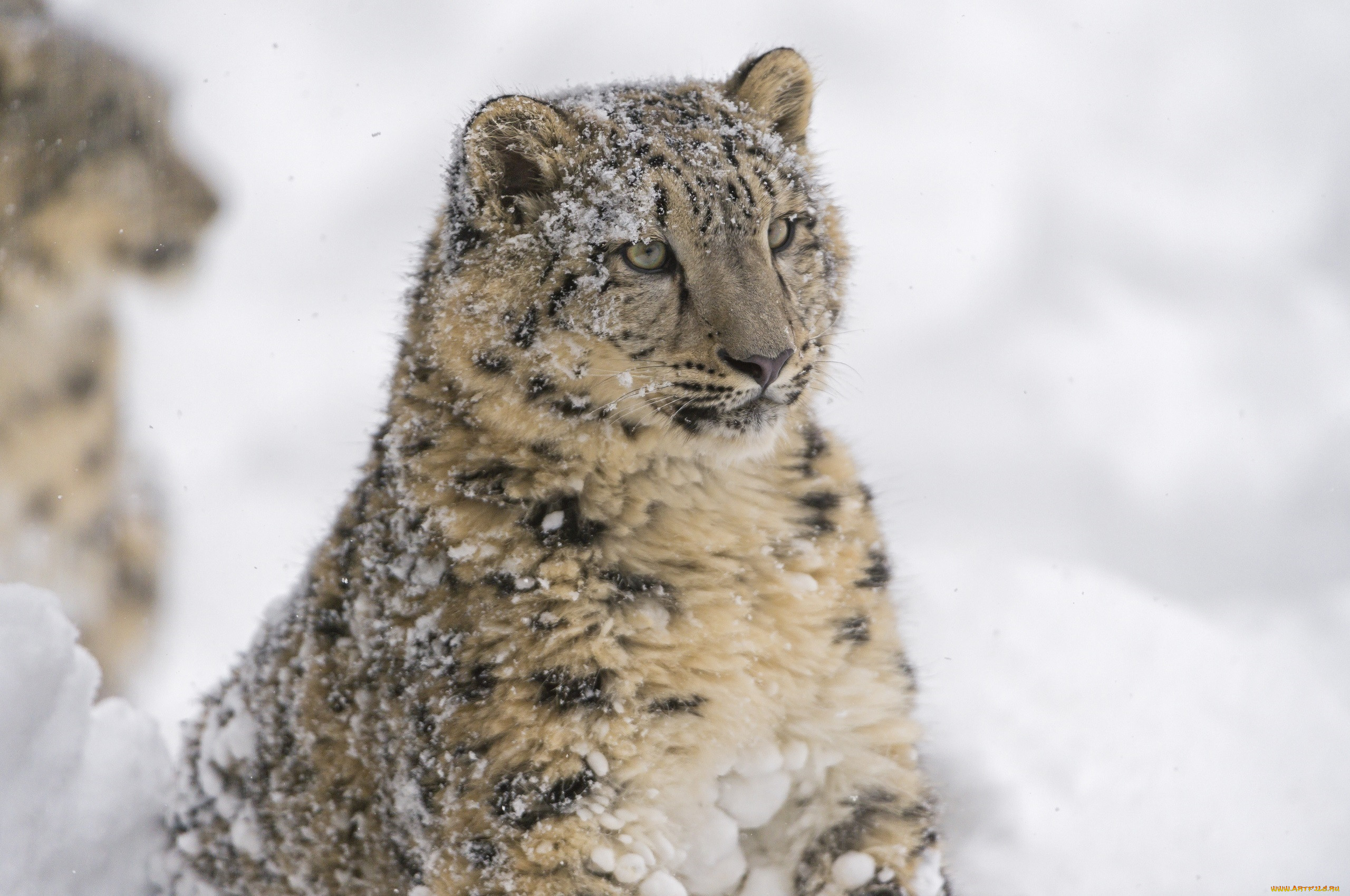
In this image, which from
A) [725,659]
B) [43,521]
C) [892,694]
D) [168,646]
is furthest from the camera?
[168,646]

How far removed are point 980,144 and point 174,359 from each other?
5262mm

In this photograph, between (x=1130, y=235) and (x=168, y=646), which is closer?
(x=168, y=646)

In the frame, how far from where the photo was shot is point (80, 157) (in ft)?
17.9

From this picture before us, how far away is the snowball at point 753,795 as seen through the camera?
3.13m

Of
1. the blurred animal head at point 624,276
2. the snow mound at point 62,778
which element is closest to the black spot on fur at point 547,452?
the blurred animal head at point 624,276

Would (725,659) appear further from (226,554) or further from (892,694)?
(226,554)

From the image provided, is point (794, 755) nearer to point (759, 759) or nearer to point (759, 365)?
point (759, 759)

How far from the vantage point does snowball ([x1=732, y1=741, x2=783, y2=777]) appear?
122 inches

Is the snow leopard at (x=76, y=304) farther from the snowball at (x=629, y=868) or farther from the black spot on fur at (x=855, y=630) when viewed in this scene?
the black spot on fur at (x=855, y=630)

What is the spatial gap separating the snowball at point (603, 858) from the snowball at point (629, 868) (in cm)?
2

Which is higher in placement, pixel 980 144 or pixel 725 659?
pixel 725 659

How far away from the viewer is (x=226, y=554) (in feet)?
21.1

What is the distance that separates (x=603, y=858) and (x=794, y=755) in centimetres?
60

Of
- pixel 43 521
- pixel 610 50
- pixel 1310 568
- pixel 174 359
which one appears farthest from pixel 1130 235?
pixel 43 521
